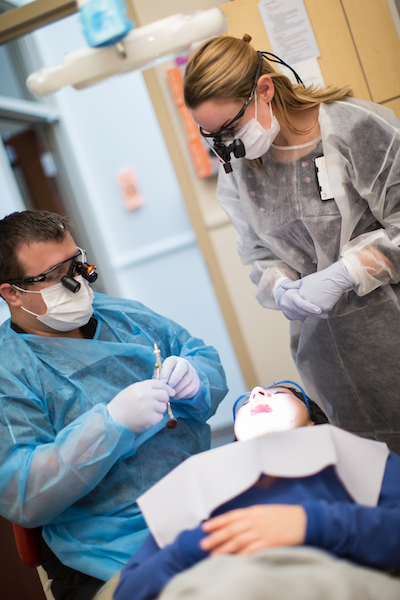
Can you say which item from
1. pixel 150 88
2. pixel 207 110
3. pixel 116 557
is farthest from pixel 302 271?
pixel 150 88

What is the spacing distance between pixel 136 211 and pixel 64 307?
8.39 ft

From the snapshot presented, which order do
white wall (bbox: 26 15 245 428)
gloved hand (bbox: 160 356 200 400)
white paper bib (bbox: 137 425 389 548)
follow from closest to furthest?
white paper bib (bbox: 137 425 389 548), gloved hand (bbox: 160 356 200 400), white wall (bbox: 26 15 245 428)

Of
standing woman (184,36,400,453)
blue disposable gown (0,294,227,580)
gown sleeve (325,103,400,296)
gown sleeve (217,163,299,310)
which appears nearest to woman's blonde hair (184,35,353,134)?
standing woman (184,36,400,453)

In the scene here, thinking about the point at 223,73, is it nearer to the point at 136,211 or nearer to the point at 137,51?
the point at 137,51

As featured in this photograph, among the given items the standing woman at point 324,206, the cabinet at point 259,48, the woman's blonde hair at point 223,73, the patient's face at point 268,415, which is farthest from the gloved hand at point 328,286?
the cabinet at point 259,48

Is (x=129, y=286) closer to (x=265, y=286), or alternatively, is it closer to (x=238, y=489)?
(x=265, y=286)

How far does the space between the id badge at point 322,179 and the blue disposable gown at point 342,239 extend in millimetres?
17

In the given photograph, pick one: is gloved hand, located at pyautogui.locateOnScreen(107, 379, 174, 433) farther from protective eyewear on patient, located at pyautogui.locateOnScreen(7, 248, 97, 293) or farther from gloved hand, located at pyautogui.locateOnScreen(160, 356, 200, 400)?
protective eyewear on patient, located at pyautogui.locateOnScreen(7, 248, 97, 293)

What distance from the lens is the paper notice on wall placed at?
79.0 inches

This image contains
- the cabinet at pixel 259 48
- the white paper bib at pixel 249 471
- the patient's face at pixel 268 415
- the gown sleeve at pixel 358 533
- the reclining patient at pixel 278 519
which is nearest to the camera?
the reclining patient at pixel 278 519

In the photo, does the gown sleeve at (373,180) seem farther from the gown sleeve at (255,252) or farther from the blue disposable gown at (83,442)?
the blue disposable gown at (83,442)

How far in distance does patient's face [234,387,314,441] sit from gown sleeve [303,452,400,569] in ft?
0.83

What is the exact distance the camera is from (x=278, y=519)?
725 mm

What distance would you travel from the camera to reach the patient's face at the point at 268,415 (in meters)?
0.98
